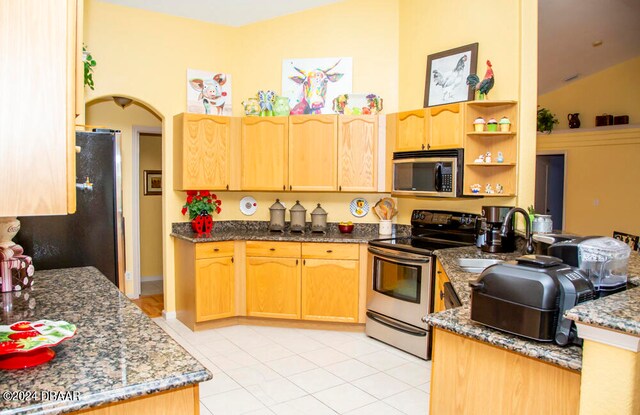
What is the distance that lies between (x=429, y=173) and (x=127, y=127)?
3716 millimetres

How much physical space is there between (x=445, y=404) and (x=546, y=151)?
8322 mm

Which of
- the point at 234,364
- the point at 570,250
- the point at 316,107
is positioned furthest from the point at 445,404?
the point at 316,107

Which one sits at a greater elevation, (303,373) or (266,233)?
(266,233)

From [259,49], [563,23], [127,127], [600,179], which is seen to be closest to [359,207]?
[259,49]

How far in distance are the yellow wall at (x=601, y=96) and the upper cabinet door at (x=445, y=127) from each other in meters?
5.81

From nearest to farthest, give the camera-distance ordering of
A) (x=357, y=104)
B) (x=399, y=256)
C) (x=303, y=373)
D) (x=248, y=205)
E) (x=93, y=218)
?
(x=303, y=373) → (x=93, y=218) → (x=399, y=256) → (x=357, y=104) → (x=248, y=205)

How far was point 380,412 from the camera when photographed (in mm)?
2764

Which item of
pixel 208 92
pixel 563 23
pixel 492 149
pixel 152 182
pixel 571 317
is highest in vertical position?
pixel 563 23

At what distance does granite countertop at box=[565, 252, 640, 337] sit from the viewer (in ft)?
3.67

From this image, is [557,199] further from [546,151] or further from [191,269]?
[191,269]

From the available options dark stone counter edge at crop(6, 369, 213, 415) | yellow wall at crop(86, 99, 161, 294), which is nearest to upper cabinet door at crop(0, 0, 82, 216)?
dark stone counter edge at crop(6, 369, 213, 415)

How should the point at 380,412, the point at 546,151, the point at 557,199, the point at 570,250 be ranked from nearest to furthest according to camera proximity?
the point at 570,250
the point at 380,412
the point at 546,151
the point at 557,199

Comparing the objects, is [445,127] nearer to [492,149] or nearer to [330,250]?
[492,149]

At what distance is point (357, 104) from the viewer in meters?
4.46
